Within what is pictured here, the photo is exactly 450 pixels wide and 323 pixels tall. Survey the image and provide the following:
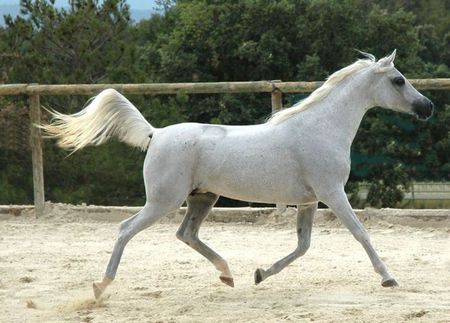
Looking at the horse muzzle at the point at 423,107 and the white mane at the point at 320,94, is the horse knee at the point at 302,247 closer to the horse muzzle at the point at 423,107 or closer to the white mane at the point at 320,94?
the white mane at the point at 320,94

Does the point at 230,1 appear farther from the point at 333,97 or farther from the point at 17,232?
the point at 333,97

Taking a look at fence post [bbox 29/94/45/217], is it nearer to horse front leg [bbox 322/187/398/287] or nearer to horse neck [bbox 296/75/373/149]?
horse neck [bbox 296/75/373/149]

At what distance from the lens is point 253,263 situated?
313 inches

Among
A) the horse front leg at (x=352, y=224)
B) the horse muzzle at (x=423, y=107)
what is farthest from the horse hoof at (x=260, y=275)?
the horse muzzle at (x=423, y=107)

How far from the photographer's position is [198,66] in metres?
21.8

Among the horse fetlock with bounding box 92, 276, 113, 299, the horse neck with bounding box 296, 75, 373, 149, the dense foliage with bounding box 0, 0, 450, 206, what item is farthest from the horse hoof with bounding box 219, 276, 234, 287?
the dense foliage with bounding box 0, 0, 450, 206

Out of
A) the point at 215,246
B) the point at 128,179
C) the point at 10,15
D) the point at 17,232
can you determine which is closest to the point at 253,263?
the point at 215,246

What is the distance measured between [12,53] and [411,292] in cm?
1336

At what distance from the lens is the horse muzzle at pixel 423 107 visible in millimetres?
6816

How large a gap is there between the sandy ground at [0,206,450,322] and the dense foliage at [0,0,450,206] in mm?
2321

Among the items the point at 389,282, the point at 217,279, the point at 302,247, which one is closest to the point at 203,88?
the point at 217,279

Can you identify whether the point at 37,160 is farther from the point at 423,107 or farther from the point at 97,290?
the point at 423,107

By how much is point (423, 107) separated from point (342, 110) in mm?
556

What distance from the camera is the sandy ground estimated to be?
6008 mm
